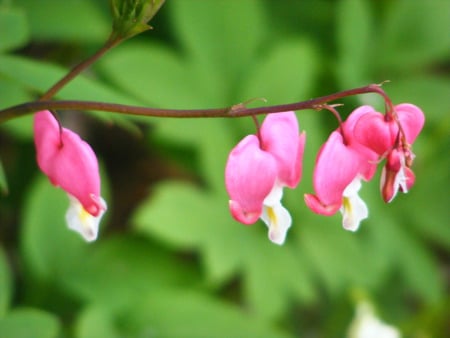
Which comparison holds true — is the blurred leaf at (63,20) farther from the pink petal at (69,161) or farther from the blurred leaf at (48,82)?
the pink petal at (69,161)

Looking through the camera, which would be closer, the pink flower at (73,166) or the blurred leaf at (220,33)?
the pink flower at (73,166)

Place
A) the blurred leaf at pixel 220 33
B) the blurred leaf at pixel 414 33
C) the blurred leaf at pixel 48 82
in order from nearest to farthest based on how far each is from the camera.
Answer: the blurred leaf at pixel 48 82 < the blurred leaf at pixel 220 33 < the blurred leaf at pixel 414 33

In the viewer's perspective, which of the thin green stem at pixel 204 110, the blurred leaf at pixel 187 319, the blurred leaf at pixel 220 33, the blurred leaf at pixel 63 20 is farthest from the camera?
the blurred leaf at pixel 220 33

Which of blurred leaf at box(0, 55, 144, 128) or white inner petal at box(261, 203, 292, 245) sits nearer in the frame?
white inner petal at box(261, 203, 292, 245)

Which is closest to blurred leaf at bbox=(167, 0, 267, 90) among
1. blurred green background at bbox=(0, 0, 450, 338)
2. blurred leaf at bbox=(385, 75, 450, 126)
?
blurred green background at bbox=(0, 0, 450, 338)

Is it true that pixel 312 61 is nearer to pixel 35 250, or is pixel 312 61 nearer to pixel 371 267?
pixel 371 267

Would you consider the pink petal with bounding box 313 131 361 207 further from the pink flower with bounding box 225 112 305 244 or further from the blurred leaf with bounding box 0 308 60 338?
the blurred leaf with bounding box 0 308 60 338

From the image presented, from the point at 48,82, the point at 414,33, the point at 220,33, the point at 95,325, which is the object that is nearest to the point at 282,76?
the point at 220,33

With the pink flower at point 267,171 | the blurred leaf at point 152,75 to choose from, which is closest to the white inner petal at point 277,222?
the pink flower at point 267,171

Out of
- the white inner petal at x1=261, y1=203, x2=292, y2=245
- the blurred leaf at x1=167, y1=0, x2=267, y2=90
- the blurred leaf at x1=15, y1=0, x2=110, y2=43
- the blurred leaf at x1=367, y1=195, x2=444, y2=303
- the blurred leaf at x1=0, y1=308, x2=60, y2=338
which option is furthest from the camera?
the blurred leaf at x1=367, y1=195, x2=444, y2=303
